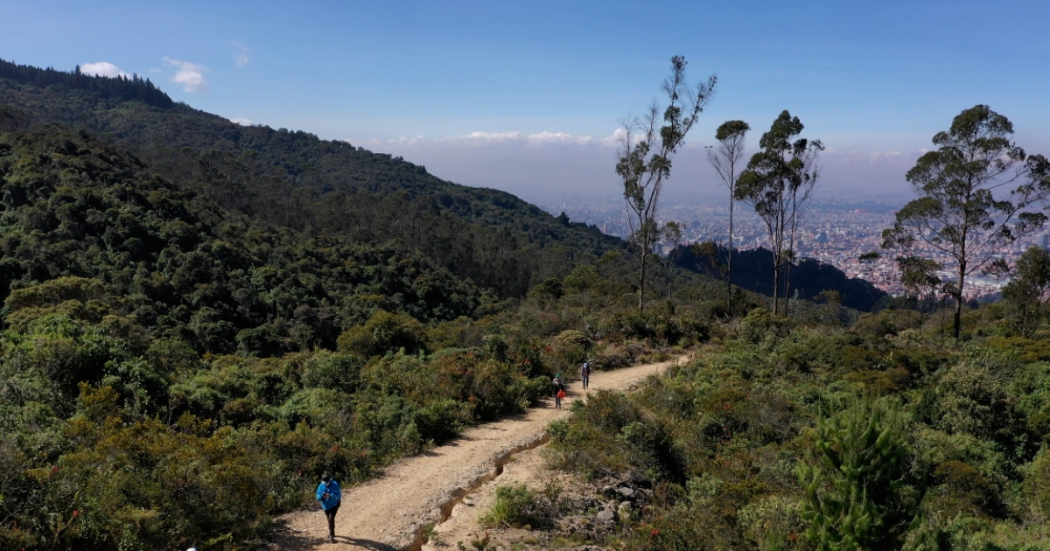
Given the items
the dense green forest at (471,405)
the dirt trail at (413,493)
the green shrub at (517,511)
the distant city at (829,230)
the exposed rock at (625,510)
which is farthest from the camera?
the distant city at (829,230)

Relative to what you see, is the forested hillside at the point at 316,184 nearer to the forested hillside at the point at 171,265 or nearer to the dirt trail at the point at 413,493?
the forested hillside at the point at 171,265

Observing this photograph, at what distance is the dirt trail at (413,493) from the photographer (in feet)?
25.6

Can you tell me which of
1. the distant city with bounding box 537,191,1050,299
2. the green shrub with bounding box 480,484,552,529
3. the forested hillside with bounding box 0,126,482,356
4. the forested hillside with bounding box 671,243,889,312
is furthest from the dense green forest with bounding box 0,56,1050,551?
the forested hillside with bounding box 671,243,889,312

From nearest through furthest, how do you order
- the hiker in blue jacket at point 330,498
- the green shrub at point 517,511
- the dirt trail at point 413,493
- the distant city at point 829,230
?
the hiker in blue jacket at point 330,498
the dirt trail at point 413,493
the green shrub at point 517,511
the distant city at point 829,230

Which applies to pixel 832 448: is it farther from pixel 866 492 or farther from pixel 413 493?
pixel 413 493

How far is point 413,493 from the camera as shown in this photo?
9305 millimetres

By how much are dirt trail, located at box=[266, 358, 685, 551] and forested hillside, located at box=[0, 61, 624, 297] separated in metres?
49.5

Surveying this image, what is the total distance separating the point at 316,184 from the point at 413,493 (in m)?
107

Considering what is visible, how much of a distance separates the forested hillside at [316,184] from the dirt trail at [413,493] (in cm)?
4948

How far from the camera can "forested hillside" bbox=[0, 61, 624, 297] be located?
6631cm

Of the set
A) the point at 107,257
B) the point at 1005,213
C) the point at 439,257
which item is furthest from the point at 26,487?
the point at 439,257

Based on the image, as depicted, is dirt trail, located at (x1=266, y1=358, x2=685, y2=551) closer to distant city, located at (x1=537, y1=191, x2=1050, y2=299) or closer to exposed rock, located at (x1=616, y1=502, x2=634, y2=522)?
exposed rock, located at (x1=616, y1=502, x2=634, y2=522)

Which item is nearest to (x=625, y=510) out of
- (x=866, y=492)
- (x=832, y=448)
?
(x=832, y=448)

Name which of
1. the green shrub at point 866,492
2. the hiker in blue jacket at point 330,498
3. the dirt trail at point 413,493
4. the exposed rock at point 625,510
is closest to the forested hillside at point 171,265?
the dirt trail at point 413,493
